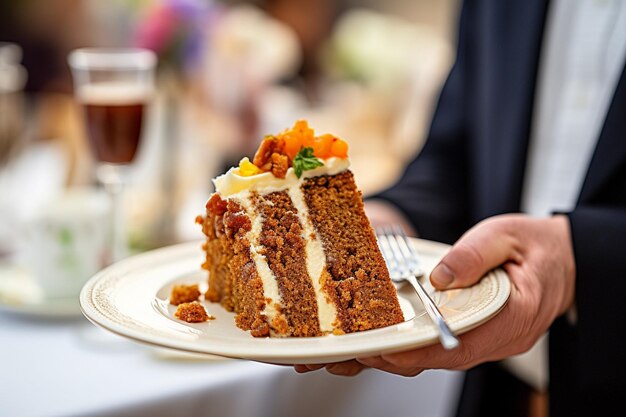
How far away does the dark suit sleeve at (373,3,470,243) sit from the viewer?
2.19 metres

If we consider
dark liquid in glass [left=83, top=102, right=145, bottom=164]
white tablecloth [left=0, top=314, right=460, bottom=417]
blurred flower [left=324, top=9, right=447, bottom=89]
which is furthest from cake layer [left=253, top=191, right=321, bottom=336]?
blurred flower [left=324, top=9, right=447, bottom=89]

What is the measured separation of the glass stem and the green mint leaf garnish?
0.74 m

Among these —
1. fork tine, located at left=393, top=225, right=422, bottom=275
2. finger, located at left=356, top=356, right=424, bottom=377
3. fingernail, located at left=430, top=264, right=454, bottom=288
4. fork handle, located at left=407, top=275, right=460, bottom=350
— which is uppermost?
fork handle, located at left=407, top=275, right=460, bottom=350

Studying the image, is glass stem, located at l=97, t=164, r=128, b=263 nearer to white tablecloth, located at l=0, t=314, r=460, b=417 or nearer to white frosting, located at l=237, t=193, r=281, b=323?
white tablecloth, located at l=0, t=314, r=460, b=417

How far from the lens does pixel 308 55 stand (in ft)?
23.8

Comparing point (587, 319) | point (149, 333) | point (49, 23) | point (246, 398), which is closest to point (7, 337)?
point (246, 398)

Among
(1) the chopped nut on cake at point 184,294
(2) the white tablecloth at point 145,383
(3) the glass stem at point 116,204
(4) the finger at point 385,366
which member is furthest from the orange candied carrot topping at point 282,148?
(3) the glass stem at point 116,204

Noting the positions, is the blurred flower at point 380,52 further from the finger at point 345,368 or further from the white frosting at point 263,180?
the finger at point 345,368

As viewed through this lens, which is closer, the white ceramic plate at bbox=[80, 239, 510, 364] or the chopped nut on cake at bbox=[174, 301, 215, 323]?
the white ceramic plate at bbox=[80, 239, 510, 364]

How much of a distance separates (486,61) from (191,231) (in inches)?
42.9

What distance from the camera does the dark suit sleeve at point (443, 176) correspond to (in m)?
2.19

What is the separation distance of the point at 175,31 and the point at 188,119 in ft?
2.81

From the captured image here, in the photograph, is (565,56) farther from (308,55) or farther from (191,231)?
(308,55)

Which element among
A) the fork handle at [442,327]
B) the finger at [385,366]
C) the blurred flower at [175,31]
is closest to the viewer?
the fork handle at [442,327]
